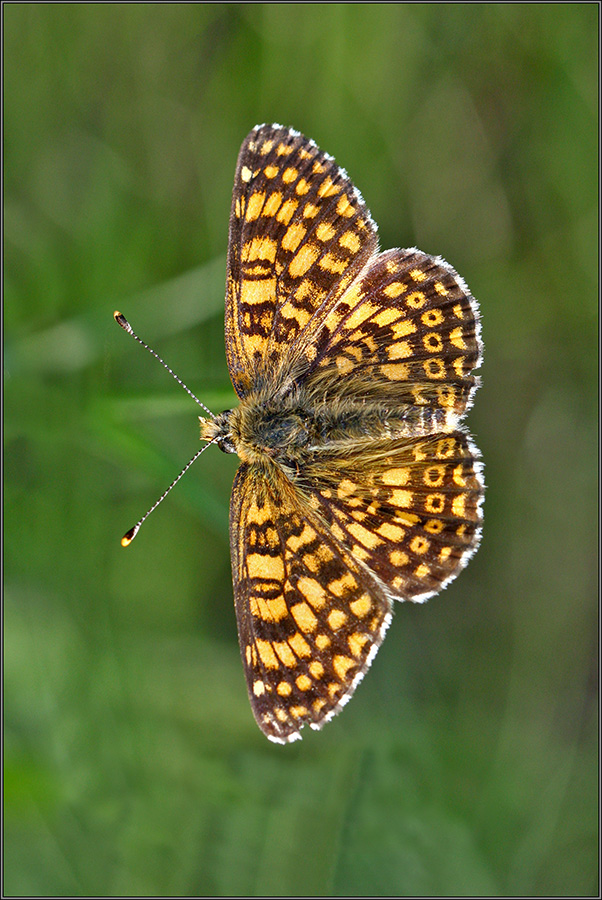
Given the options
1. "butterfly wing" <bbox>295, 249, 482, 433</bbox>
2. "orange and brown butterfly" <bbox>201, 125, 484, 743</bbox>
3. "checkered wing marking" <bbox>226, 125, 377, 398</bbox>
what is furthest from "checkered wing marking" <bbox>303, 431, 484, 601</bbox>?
"checkered wing marking" <bbox>226, 125, 377, 398</bbox>

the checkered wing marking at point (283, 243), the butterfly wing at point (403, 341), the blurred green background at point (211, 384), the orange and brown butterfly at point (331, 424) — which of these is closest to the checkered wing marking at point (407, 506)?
the orange and brown butterfly at point (331, 424)

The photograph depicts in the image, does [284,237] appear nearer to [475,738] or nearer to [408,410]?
[408,410]

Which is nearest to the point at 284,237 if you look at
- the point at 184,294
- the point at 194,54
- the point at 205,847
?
the point at 184,294

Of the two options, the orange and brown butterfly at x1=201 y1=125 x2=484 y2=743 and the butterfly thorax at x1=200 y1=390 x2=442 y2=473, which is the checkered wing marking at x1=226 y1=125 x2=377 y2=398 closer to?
the orange and brown butterfly at x1=201 y1=125 x2=484 y2=743

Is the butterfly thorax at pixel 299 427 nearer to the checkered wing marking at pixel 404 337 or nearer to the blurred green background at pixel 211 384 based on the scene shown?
the checkered wing marking at pixel 404 337

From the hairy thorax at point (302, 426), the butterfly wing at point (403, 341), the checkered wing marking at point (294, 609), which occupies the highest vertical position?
the butterfly wing at point (403, 341)

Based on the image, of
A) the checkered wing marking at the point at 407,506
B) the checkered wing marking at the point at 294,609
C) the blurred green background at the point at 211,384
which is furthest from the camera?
the blurred green background at the point at 211,384

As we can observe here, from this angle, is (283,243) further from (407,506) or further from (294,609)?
(294,609)
